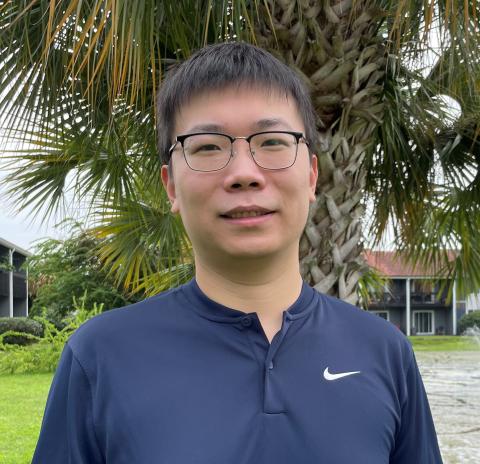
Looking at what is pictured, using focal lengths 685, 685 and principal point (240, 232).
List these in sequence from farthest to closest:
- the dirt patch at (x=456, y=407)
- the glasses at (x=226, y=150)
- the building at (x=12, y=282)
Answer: the building at (x=12, y=282)
the dirt patch at (x=456, y=407)
the glasses at (x=226, y=150)

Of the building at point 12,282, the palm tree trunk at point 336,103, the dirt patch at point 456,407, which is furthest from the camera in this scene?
the building at point 12,282

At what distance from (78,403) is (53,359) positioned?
42.6 feet

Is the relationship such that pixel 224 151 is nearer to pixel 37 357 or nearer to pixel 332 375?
pixel 332 375

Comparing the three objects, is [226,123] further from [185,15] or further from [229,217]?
[185,15]

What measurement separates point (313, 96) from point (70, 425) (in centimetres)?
265

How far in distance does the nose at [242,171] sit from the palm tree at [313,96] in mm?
1214

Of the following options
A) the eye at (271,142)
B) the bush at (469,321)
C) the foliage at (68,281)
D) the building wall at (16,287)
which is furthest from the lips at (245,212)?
the bush at (469,321)

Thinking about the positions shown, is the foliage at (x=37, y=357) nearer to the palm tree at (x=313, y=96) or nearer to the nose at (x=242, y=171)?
the palm tree at (x=313, y=96)

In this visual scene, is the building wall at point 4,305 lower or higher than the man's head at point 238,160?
lower

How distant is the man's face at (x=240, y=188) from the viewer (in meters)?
1.19

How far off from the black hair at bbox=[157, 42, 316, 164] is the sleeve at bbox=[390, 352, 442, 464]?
516 millimetres

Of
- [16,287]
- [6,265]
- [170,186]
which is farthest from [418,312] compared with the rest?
[170,186]

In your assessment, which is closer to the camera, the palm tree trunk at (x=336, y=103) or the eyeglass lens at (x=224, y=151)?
the eyeglass lens at (x=224, y=151)

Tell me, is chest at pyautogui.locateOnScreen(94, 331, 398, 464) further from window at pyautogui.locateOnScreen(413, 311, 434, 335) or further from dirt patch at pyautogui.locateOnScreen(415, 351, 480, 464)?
window at pyautogui.locateOnScreen(413, 311, 434, 335)
